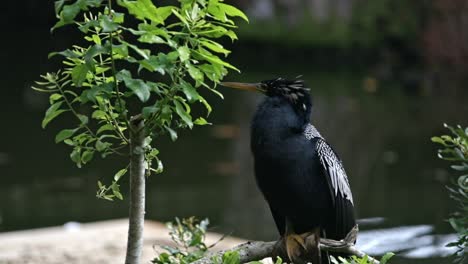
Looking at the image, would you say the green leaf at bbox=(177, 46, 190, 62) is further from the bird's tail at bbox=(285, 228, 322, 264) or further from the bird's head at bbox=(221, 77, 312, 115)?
the bird's tail at bbox=(285, 228, 322, 264)

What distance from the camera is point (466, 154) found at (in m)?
2.68

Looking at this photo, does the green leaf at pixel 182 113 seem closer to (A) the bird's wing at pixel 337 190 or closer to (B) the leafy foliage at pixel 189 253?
(B) the leafy foliage at pixel 189 253

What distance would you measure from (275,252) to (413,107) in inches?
268

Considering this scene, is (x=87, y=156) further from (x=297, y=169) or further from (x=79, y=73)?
(x=297, y=169)

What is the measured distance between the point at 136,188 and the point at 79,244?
2.24m

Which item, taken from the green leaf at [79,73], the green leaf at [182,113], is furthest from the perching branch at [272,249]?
the green leaf at [79,73]

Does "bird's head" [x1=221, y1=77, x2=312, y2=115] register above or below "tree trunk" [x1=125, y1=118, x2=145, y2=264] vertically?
above

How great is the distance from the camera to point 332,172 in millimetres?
2941

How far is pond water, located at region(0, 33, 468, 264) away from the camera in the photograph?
590 cm

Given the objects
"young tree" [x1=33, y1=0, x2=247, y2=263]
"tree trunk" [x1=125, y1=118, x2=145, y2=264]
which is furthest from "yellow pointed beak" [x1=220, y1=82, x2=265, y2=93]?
"tree trunk" [x1=125, y1=118, x2=145, y2=264]

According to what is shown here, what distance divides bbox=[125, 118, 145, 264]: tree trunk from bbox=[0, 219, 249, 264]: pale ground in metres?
A: 1.73

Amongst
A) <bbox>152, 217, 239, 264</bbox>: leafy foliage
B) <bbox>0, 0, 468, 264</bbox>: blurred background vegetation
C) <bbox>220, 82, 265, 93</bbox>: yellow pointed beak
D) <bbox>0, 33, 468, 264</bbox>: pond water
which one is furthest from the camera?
<bbox>0, 0, 468, 264</bbox>: blurred background vegetation

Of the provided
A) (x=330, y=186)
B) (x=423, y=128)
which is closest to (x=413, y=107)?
(x=423, y=128)

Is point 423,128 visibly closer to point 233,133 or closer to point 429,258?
point 233,133
